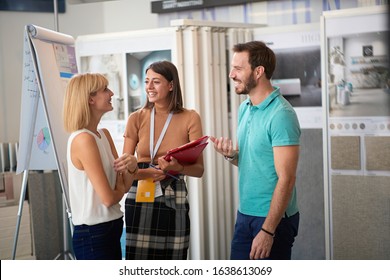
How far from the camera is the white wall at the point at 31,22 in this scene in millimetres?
2943

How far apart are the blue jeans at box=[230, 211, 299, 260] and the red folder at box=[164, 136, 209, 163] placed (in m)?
0.28

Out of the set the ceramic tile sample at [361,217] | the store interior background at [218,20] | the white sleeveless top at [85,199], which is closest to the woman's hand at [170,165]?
the white sleeveless top at [85,199]

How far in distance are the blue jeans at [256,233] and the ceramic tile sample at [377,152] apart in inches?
39.4

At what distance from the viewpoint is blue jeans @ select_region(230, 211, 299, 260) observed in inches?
75.9

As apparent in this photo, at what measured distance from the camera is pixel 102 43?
10.6ft

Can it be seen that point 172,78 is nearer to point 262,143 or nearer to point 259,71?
point 259,71

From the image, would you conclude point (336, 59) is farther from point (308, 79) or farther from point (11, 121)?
point (11, 121)

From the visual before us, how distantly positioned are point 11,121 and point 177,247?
1.45m

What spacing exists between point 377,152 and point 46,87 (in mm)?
1640

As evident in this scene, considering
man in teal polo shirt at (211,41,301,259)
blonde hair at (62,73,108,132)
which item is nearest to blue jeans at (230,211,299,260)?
man in teal polo shirt at (211,41,301,259)

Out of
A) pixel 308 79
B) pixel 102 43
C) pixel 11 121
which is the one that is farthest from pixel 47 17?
pixel 308 79

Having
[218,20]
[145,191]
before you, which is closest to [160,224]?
[145,191]

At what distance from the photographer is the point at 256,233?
1.93m

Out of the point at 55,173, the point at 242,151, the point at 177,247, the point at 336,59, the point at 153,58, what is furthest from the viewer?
the point at 55,173
